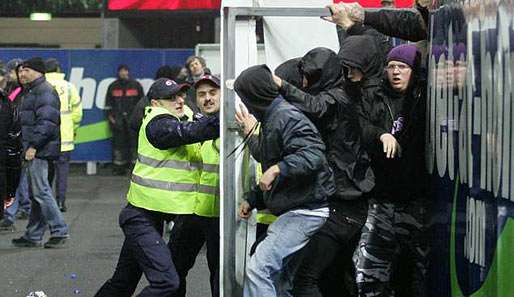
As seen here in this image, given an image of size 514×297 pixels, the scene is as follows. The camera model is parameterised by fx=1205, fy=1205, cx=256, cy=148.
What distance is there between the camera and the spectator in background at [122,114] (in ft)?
66.9

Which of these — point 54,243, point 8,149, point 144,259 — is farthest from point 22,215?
point 144,259

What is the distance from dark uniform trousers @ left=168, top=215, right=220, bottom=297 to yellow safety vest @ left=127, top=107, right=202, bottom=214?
16 cm

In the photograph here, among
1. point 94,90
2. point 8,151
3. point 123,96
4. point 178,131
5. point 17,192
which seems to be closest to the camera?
point 178,131

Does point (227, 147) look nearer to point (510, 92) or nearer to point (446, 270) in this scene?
point (446, 270)

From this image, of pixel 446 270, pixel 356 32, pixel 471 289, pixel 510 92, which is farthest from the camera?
pixel 356 32

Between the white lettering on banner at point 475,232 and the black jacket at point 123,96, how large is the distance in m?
15.8

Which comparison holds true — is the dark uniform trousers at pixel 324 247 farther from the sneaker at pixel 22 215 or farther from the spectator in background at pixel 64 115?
the sneaker at pixel 22 215

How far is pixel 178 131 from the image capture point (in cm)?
738

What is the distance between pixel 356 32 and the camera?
22.4 feet

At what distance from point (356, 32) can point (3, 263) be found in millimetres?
5893

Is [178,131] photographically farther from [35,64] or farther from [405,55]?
[35,64]

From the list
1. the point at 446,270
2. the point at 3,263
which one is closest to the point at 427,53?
the point at 446,270

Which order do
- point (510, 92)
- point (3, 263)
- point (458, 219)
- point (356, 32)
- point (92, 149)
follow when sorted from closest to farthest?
point (510, 92) → point (458, 219) → point (356, 32) → point (3, 263) → point (92, 149)

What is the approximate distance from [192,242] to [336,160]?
1.66 meters
